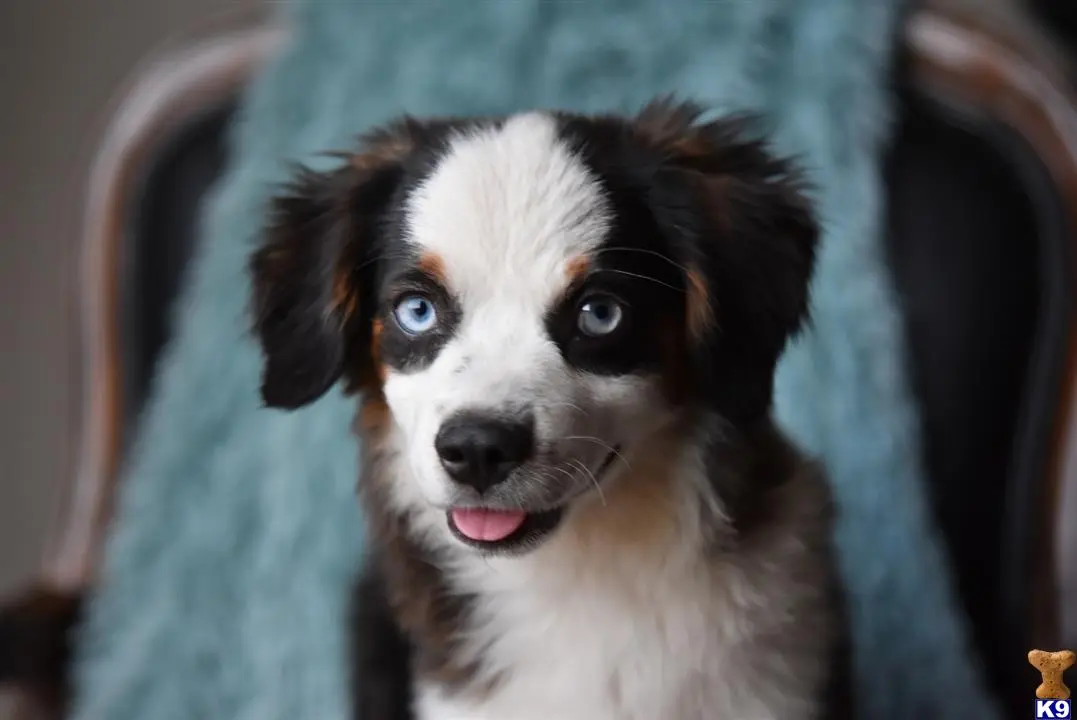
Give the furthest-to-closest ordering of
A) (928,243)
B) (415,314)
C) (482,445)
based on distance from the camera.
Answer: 1. (928,243)
2. (415,314)
3. (482,445)

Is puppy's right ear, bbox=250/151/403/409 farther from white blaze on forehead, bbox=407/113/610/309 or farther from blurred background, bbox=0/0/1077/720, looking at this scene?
blurred background, bbox=0/0/1077/720

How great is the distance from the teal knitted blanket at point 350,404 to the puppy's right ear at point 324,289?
0.12 meters

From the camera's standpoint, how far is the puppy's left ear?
0.77 metres

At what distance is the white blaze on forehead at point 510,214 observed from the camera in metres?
0.75

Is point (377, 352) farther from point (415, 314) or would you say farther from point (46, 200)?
point (46, 200)

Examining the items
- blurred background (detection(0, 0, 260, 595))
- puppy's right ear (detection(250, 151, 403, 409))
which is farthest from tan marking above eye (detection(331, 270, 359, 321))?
blurred background (detection(0, 0, 260, 595))

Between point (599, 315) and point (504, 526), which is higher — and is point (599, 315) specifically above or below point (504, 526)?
above

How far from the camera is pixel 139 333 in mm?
1173

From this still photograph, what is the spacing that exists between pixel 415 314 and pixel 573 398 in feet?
0.45

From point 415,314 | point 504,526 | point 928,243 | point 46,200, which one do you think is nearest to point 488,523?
point 504,526

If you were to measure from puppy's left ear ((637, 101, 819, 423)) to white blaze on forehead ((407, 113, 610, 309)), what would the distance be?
6cm

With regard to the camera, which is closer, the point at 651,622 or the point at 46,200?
the point at 651,622

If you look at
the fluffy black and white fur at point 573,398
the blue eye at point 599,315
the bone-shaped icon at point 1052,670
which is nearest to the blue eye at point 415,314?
the fluffy black and white fur at point 573,398

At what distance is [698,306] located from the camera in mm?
771
